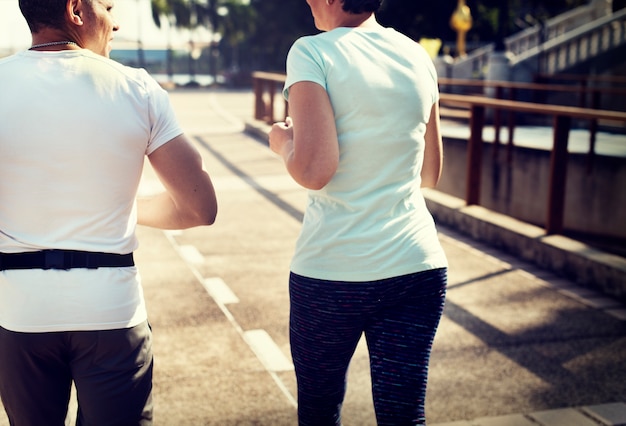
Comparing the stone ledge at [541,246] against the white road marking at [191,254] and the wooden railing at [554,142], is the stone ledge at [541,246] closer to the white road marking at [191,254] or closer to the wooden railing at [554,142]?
the wooden railing at [554,142]

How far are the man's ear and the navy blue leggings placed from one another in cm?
84

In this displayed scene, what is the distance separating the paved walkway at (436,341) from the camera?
13.0 ft

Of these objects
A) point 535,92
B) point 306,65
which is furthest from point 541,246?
point 535,92

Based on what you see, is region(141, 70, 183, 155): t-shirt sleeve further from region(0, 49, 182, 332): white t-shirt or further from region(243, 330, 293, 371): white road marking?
region(243, 330, 293, 371): white road marking

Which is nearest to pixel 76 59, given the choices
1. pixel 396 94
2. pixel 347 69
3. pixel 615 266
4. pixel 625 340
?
pixel 347 69

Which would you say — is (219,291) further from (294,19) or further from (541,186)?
(294,19)

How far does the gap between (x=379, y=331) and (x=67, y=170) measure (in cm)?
89

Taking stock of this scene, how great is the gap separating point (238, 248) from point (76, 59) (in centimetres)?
541

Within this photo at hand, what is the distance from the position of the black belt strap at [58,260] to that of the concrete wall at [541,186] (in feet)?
33.2

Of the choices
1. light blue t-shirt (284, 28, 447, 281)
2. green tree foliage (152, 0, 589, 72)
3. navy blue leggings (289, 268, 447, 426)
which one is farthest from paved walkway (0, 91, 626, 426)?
green tree foliage (152, 0, 589, 72)

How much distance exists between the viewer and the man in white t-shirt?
1902mm

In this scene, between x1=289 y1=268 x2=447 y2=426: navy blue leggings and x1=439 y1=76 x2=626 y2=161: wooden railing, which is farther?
x1=439 y1=76 x2=626 y2=161: wooden railing

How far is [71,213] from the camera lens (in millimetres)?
1933

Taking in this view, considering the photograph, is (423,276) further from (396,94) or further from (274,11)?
(274,11)
